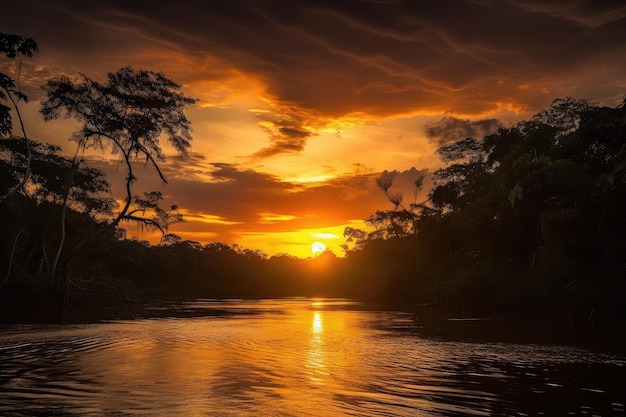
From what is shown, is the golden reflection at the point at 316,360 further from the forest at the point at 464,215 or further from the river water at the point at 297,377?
the forest at the point at 464,215

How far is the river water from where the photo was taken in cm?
936

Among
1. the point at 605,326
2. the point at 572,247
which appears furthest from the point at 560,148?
the point at 605,326

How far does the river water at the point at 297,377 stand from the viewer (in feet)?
30.7

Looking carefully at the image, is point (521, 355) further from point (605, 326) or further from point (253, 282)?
point (253, 282)

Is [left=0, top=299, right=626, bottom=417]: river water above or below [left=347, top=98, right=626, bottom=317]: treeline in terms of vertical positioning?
below

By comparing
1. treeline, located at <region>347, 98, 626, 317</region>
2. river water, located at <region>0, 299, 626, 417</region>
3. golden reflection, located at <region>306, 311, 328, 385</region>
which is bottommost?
golden reflection, located at <region>306, 311, 328, 385</region>

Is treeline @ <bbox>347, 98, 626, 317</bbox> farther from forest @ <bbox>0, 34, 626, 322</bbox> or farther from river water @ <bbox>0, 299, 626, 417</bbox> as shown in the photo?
river water @ <bbox>0, 299, 626, 417</bbox>

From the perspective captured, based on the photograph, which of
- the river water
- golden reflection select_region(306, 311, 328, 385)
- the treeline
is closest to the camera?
the river water

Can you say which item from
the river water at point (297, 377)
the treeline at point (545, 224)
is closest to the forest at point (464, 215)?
the treeline at point (545, 224)

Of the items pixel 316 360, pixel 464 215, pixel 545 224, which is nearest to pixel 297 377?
pixel 316 360

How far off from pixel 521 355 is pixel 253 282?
12671cm

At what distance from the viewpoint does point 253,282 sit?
5541 inches

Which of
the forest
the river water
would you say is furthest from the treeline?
the river water

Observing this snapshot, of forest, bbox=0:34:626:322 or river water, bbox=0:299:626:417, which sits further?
forest, bbox=0:34:626:322
